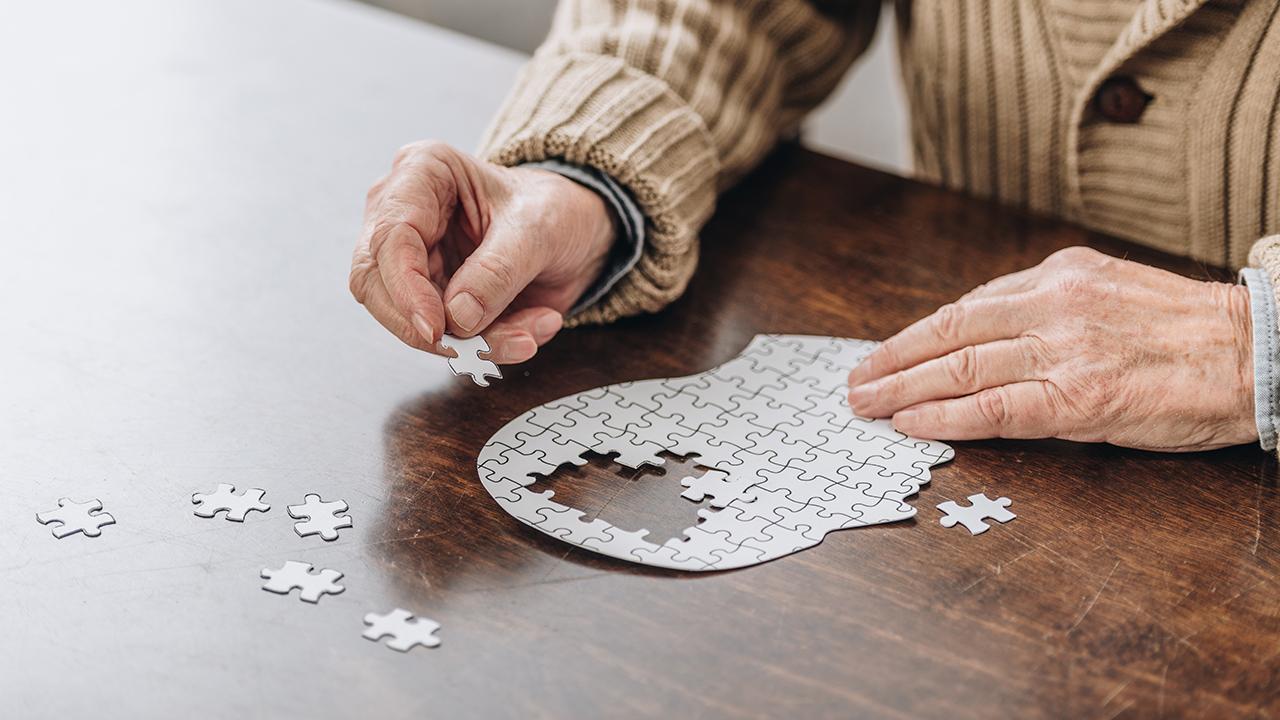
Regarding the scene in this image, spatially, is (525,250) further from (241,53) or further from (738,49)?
(241,53)

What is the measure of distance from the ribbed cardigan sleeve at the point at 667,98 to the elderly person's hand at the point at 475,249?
54 mm

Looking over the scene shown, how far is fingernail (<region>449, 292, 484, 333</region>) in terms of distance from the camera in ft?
3.76

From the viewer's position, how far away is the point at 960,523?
1.05 metres

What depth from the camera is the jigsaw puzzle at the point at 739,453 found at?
3.33 ft

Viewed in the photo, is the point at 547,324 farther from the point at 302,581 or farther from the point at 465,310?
the point at 302,581

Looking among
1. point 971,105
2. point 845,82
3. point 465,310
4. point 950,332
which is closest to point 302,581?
point 465,310

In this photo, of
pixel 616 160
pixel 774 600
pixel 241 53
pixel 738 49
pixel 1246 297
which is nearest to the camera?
pixel 774 600

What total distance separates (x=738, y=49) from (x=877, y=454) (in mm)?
718

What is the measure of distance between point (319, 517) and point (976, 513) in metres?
0.57

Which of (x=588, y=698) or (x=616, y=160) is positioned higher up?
(x=616, y=160)

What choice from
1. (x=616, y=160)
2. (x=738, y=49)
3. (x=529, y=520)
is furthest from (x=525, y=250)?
(x=738, y=49)

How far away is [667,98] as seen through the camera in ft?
4.86

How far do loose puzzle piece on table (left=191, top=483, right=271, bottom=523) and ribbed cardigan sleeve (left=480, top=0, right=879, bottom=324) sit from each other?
1.47ft

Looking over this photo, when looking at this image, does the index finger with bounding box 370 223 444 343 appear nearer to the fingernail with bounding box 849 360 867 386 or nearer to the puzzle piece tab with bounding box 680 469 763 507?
the puzzle piece tab with bounding box 680 469 763 507
